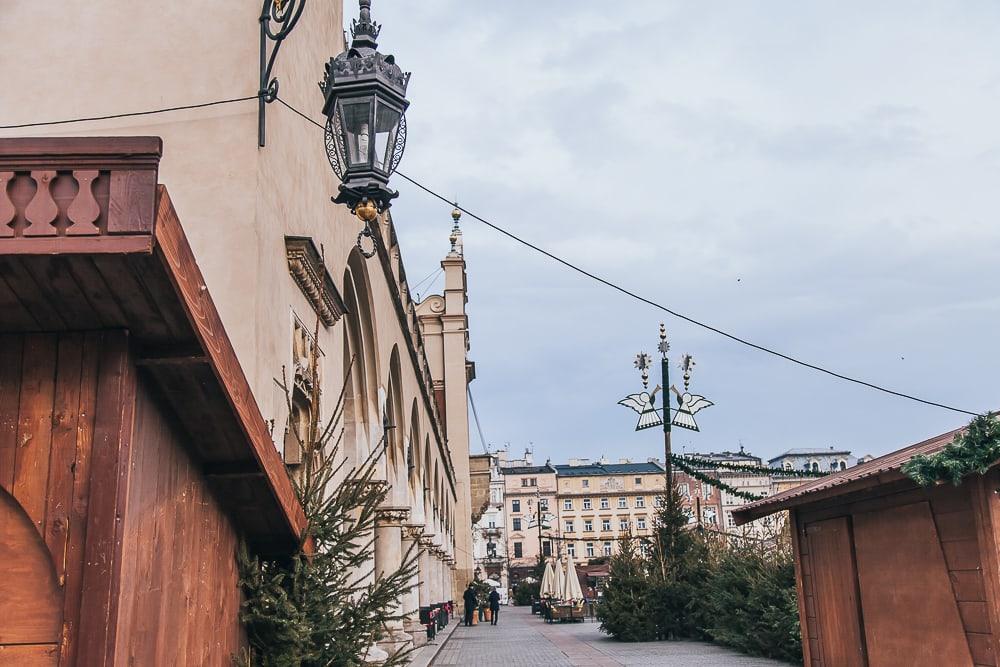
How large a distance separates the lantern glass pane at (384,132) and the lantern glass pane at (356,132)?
2.9 inches

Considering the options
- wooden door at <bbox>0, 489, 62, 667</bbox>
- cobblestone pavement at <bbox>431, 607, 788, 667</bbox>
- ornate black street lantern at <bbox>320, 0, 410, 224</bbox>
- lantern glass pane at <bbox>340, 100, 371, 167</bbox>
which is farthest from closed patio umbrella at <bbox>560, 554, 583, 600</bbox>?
wooden door at <bbox>0, 489, 62, 667</bbox>

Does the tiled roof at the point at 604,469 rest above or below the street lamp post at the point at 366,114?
above

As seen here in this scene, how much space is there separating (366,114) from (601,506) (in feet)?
397

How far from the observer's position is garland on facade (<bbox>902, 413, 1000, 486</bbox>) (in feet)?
23.7

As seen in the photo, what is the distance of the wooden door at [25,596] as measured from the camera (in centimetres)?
330

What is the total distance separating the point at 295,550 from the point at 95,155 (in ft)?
9.61

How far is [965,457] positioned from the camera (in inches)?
290

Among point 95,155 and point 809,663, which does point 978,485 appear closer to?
point 809,663

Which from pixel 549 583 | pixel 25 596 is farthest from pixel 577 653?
pixel 25 596

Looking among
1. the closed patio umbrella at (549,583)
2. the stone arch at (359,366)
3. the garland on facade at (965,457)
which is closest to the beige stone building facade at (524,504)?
the closed patio umbrella at (549,583)

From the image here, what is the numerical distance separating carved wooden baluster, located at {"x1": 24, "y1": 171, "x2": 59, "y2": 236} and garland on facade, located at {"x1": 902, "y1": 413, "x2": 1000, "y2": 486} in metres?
6.55

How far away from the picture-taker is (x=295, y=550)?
5.33 m

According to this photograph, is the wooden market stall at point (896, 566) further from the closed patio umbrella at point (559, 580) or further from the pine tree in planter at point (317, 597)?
the closed patio umbrella at point (559, 580)

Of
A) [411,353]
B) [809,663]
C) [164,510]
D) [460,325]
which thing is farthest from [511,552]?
[164,510]
